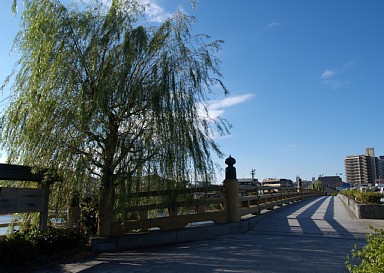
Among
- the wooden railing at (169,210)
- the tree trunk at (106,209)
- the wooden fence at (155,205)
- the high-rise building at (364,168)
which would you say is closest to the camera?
the wooden fence at (155,205)

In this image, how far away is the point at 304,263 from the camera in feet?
17.7

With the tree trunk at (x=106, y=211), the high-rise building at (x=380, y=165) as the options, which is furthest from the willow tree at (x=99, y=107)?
the high-rise building at (x=380, y=165)

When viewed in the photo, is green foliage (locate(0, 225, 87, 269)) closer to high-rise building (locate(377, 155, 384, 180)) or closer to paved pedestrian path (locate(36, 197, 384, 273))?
paved pedestrian path (locate(36, 197, 384, 273))

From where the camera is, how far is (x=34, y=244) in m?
6.00

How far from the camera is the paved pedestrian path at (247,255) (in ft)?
17.3

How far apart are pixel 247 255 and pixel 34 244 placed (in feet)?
13.6

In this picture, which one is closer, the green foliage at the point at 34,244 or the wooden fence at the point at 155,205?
the green foliage at the point at 34,244

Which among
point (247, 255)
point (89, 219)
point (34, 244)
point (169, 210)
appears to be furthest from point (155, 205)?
point (34, 244)

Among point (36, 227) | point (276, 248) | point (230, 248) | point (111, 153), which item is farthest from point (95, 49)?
point (276, 248)

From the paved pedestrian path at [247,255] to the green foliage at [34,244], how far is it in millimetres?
503

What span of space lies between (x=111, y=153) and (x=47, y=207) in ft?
6.37

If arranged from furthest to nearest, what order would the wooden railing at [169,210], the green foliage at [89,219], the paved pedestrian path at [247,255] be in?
1. the green foliage at [89,219]
2. the wooden railing at [169,210]
3. the paved pedestrian path at [247,255]

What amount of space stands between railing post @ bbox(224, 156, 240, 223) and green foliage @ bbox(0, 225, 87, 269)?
406cm

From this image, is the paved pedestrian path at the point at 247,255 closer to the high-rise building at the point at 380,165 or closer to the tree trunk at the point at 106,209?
the tree trunk at the point at 106,209
